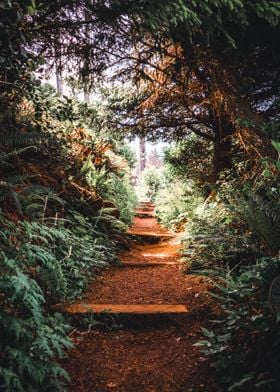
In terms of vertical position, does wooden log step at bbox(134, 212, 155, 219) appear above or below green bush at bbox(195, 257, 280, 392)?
below

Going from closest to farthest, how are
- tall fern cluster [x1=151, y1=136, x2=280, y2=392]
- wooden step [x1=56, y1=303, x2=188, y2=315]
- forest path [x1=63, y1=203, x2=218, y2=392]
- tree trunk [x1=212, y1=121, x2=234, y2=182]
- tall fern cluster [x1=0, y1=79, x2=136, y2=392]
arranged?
tall fern cluster [x1=0, y1=79, x2=136, y2=392], tall fern cluster [x1=151, y1=136, x2=280, y2=392], forest path [x1=63, y1=203, x2=218, y2=392], wooden step [x1=56, y1=303, x2=188, y2=315], tree trunk [x1=212, y1=121, x2=234, y2=182]

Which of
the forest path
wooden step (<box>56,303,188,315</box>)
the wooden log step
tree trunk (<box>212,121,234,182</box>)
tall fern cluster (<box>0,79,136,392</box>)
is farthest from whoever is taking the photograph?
the wooden log step

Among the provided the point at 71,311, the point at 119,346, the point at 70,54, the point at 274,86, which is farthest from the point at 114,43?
the point at 119,346

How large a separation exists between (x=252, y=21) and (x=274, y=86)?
1.86m

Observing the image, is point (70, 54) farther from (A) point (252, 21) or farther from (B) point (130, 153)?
(B) point (130, 153)

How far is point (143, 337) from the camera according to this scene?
3.53 meters

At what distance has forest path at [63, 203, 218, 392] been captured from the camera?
2.78 meters

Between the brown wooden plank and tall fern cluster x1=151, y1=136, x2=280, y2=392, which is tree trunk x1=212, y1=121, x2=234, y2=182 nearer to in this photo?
tall fern cluster x1=151, y1=136, x2=280, y2=392

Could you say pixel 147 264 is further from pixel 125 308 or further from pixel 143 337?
pixel 143 337

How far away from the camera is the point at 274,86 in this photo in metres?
6.49

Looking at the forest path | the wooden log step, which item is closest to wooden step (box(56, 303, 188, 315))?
the forest path

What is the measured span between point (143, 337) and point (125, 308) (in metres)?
0.43

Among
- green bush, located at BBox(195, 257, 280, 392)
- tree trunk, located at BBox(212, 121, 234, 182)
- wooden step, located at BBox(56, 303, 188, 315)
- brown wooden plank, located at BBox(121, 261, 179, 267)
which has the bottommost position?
brown wooden plank, located at BBox(121, 261, 179, 267)

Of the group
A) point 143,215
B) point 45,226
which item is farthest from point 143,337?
point 143,215
